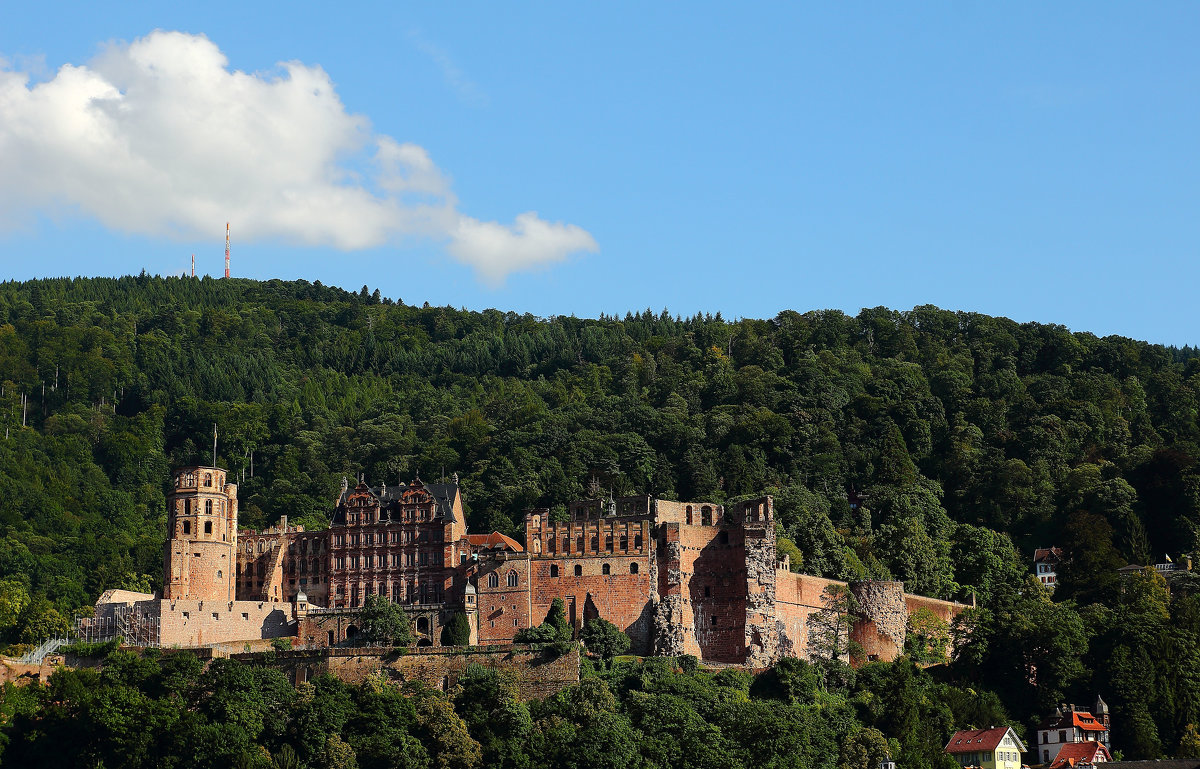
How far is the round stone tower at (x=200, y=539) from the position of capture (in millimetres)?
90812

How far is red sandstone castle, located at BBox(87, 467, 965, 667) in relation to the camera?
85562mm

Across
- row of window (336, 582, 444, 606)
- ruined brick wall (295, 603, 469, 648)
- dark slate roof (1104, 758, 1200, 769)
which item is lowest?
dark slate roof (1104, 758, 1200, 769)

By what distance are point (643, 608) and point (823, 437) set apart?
3965cm

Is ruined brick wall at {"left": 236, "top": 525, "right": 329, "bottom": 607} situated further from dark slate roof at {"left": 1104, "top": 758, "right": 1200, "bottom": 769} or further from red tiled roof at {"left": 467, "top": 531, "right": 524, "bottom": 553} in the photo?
dark slate roof at {"left": 1104, "top": 758, "right": 1200, "bottom": 769}

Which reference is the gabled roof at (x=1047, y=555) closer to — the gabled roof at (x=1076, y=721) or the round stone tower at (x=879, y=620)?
the round stone tower at (x=879, y=620)

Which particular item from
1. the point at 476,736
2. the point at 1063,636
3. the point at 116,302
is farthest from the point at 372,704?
the point at 116,302

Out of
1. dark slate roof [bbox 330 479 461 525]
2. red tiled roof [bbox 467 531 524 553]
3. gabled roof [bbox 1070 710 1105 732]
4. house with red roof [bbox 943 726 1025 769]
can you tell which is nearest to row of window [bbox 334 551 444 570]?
dark slate roof [bbox 330 479 461 525]

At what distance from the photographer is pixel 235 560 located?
93875mm

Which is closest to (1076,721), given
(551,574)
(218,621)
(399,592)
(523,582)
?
(551,574)

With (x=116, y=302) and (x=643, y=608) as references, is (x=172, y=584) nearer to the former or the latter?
(x=643, y=608)

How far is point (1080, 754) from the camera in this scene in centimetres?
7888

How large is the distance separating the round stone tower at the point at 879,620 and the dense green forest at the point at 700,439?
3475 mm

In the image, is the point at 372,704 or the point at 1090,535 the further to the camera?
the point at 1090,535

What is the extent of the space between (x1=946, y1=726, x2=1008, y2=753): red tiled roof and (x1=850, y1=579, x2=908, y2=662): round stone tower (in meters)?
8.75
